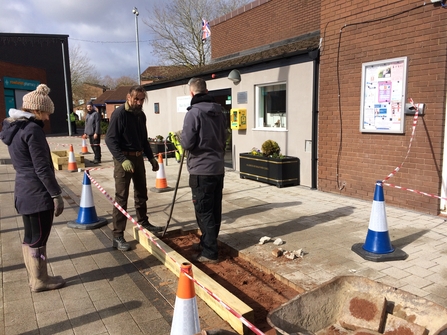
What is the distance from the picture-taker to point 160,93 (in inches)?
625

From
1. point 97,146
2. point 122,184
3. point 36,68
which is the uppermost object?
point 36,68

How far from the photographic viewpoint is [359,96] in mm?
7074

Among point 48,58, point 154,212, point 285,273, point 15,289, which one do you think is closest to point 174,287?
point 285,273

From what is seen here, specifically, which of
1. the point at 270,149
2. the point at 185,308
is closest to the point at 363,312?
the point at 185,308

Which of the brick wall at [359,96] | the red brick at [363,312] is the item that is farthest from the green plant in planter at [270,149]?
the red brick at [363,312]

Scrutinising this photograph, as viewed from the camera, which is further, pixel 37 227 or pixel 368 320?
pixel 37 227

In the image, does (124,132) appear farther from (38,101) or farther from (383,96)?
(383,96)

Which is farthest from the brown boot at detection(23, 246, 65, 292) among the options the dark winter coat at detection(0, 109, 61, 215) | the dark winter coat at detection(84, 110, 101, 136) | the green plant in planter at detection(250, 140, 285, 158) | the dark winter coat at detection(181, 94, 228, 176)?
the dark winter coat at detection(84, 110, 101, 136)

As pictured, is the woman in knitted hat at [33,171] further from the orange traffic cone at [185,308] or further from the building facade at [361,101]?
the building facade at [361,101]

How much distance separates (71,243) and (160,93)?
11.5 m

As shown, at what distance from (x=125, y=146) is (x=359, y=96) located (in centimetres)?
457

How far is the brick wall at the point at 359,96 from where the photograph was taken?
A: 5938 mm

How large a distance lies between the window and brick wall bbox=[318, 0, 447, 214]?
1544 millimetres

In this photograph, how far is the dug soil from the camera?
3475mm
